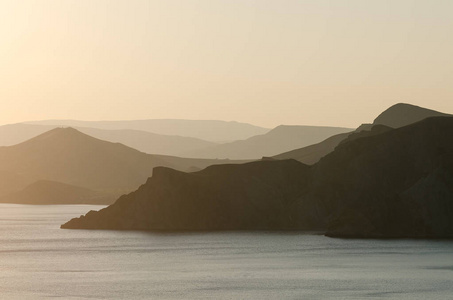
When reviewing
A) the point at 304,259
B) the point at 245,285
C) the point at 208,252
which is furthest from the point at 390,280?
the point at 208,252

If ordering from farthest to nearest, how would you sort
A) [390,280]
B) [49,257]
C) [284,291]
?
[49,257] < [390,280] < [284,291]

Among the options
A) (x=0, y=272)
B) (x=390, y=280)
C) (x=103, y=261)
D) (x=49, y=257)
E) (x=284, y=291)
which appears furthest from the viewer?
(x=49, y=257)

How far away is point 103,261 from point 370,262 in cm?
4316

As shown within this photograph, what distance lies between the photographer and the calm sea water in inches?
4995

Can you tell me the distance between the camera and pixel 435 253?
176500 millimetres

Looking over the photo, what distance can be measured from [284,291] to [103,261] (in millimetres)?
51458

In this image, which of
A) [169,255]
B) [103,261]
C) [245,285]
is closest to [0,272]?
[103,261]

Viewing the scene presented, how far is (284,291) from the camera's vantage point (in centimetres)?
12750

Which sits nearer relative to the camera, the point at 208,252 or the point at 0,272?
the point at 0,272

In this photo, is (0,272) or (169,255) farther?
(169,255)

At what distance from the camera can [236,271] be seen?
499ft

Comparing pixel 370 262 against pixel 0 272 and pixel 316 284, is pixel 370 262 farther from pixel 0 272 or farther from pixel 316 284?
pixel 0 272

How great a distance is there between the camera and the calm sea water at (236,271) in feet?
416

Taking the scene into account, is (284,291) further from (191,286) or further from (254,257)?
(254,257)
